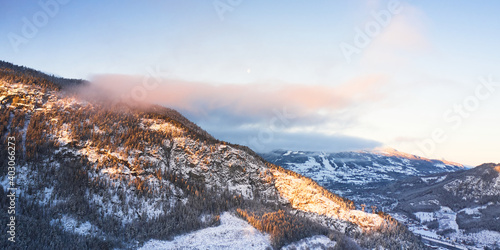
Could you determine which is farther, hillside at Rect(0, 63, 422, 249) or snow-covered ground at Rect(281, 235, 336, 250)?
snow-covered ground at Rect(281, 235, 336, 250)

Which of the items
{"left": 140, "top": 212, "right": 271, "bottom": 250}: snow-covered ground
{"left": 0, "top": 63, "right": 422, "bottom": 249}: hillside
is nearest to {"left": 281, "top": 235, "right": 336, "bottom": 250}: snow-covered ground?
{"left": 0, "top": 63, "right": 422, "bottom": 249}: hillside

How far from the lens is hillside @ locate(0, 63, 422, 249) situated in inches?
2415

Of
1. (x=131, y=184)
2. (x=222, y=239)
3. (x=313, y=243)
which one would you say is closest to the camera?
(x=222, y=239)

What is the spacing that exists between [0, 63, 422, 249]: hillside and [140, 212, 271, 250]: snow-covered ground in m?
2.25

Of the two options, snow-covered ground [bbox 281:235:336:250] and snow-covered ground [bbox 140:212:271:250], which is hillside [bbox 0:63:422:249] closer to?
snow-covered ground [bbox 281:235:336:250]

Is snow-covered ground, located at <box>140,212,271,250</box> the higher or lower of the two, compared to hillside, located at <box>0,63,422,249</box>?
lower

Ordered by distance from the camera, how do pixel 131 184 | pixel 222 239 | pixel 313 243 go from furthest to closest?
pixel 131 184
pixel 313 243
pixel 222 239

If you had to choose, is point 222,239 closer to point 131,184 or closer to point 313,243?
point 313,243

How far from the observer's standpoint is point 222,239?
67.5 meters

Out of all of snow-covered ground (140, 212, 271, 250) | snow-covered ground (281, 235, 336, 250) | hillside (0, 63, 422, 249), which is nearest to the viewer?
hillside (0, 63, 422, 249)

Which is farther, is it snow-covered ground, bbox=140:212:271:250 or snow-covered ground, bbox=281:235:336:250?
snow-covered ground, bbox=281:235:336:250

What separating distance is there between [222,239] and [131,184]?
35.8 metres

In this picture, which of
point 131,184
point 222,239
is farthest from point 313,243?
point 131,184

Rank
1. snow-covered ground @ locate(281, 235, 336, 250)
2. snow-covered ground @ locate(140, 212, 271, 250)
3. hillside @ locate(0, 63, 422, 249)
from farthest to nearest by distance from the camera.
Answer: snow-covered ground @ locate(281, 235, 336, 250) < snow-covered ground @ locate(140, 212, 271, 250) < hillside @ locate(0, 63, 422, 249)
